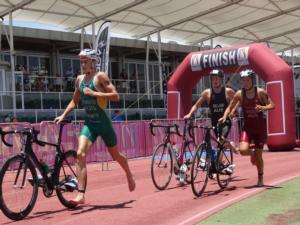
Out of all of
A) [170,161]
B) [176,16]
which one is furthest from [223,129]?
[176,16]

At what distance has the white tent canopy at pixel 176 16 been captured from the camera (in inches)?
1052

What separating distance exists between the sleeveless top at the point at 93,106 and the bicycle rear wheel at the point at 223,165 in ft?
7.67

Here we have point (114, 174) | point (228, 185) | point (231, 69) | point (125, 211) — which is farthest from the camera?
point (231, 69)

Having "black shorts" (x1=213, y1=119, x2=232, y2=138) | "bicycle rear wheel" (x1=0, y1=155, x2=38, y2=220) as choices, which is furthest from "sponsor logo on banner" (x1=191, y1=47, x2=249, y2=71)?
"bicycle rear wheel" (x1=0, y1=155, x2=38, y2=220)

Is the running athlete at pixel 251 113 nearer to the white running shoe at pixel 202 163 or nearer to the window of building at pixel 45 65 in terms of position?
the white running shoe at pixel 202 163

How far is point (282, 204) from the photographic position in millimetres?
7293

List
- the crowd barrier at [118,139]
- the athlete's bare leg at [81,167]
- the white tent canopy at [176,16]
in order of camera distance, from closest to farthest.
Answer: the athlete's bare leg at [81,167], the crowd barrier at [118,139], the white tent canopy at [176,16]

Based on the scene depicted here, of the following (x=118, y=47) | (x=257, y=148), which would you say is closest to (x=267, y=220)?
(x=257, y=148)

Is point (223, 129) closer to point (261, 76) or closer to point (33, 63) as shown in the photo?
point (261, 76)

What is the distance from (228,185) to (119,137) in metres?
7.73

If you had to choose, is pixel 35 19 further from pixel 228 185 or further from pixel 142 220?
pixel 142 220

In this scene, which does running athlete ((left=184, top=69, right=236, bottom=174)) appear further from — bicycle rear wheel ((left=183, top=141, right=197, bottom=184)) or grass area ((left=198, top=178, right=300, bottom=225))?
grass area ((left=198, top=178, right=300, bottom=225))

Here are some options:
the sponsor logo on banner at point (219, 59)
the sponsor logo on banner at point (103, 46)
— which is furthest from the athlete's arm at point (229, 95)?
the sponsor logo on banner at point (219, 59)

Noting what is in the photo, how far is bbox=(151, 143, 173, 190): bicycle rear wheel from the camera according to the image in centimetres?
902
